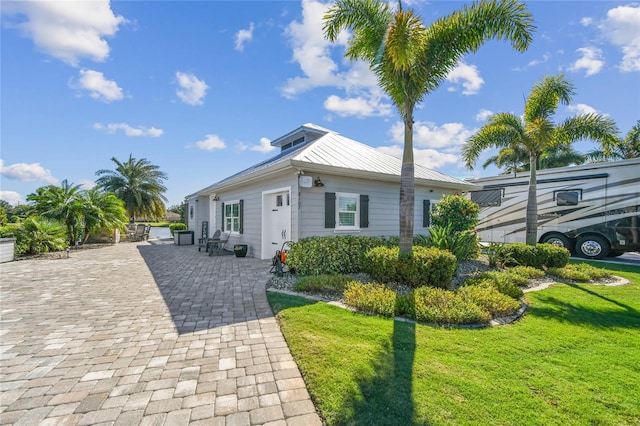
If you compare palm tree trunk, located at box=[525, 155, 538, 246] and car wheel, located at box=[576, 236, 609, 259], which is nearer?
palm tree trunk, located at box=[525, 155, 538, 246]

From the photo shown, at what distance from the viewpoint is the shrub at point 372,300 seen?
4262mm

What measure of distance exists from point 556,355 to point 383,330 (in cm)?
186

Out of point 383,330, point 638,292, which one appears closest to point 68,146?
point 383,330

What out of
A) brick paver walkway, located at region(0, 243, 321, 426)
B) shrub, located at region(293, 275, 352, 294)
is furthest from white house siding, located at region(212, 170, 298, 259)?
brick paver walkway, located at region(0, 243, 321, 426)

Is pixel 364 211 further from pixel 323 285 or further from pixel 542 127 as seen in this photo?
pixel 542 127

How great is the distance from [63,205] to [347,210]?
12.7 meters

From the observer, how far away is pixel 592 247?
10219 mm

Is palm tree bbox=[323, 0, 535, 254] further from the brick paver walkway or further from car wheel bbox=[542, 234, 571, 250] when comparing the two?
car wheel bbox=[542, 234, 571, 250]

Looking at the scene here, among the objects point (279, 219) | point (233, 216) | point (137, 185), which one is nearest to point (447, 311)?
point (279, 219)

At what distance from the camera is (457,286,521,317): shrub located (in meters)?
4.32

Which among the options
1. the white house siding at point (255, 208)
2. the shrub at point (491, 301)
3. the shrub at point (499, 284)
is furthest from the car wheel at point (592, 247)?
the white house siding at point (255, 208)

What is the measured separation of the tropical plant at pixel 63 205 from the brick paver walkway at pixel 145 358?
26.7 feet

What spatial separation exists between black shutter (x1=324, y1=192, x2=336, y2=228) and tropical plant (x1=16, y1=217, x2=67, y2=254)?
1098cm

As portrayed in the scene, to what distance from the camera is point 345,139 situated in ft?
38.3
